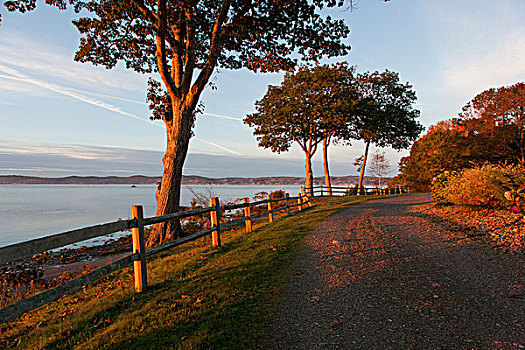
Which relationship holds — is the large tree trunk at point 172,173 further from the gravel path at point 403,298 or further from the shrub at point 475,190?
the shrub at point 475,190

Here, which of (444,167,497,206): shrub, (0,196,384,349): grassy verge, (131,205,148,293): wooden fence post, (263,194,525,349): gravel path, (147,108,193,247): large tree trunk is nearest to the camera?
(263,194,525,349): gravel path

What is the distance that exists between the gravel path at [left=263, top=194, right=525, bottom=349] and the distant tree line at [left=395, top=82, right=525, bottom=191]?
75.9 feet

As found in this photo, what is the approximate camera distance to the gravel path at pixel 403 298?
12.3 feet

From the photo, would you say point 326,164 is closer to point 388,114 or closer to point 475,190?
point 388,114

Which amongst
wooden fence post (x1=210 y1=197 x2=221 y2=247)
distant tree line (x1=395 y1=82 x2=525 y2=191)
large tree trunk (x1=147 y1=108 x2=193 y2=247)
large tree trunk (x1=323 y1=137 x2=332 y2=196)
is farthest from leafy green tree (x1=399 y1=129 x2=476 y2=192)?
wooden fence post (x1=210 y1=197 x2=221 y2=247)

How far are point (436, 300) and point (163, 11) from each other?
43.2 feet

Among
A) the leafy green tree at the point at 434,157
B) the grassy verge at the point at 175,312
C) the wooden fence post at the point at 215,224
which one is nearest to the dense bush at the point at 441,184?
the grassy verge at the point at 175,312

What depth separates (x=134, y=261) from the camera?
5840 millimetres

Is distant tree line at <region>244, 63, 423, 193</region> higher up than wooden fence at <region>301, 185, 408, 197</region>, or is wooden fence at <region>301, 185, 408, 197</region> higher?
distant tree line at <region>244, 63, 423, 193</region>

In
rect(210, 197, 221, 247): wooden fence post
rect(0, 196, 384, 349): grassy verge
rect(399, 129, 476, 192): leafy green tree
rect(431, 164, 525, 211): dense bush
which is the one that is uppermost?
rect(399, 129, 476, 192): leafy green tree

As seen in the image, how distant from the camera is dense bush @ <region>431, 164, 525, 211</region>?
33.5 feet

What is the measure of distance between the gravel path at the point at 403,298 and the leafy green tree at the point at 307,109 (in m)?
20.8

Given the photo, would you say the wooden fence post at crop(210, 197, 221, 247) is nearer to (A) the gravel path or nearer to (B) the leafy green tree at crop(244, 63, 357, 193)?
(A) the gravel path

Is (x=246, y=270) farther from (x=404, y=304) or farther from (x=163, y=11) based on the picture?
(x=163, y=11)
